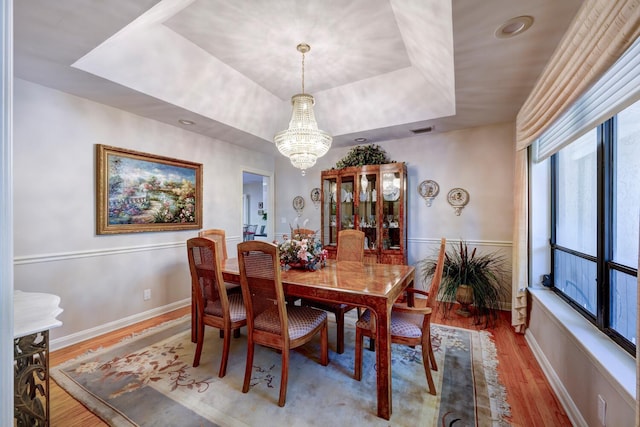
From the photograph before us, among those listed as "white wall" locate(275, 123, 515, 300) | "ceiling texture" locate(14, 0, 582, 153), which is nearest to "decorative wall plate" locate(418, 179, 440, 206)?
"white wall" locate(275, 123, 515, 300)

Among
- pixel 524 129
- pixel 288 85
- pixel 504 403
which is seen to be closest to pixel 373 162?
pixel 288 85

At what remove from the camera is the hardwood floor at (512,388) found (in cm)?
165

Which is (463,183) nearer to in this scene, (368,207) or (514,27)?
(368,207)

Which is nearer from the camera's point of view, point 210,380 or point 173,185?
point 210,380

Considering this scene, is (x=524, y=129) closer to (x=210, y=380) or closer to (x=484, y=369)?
(x=484, y=369)

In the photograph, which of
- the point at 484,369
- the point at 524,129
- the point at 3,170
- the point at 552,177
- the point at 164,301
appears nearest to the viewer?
the point at 3,170

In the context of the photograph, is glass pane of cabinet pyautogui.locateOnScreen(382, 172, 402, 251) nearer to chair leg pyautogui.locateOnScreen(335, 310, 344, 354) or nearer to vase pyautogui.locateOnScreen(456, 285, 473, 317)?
vase pyautogui.locateOnScreen(456, 285, 473, 317)

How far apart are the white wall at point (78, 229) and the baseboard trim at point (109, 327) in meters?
0.01

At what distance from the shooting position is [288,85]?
3473mm

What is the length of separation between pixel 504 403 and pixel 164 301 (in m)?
3.65

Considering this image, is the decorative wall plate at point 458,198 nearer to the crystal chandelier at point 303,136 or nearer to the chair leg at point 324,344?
the crystal chandelier at point 303,136

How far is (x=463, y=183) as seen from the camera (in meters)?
3.75

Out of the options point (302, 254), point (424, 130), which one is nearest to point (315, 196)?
point (424, 130)

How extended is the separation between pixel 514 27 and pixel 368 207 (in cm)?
277
